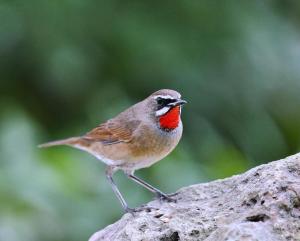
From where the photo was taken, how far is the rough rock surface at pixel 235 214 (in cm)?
300

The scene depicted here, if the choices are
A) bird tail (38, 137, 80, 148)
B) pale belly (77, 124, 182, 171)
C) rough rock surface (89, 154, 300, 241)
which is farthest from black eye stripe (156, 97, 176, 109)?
rough rock surface (89, 154, 300, 241)

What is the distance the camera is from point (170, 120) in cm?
519

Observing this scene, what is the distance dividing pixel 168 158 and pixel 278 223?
270 centimetres

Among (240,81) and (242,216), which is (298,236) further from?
(240,81)

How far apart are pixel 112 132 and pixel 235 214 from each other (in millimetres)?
2290

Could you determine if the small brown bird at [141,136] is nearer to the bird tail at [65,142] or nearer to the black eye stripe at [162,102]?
the black eye stripe at [162,102]

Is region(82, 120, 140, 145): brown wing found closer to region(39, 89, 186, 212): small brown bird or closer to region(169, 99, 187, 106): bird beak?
region(39, 89, 186, 212): small brown bird

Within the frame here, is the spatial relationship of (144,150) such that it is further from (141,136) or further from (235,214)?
(235,214)

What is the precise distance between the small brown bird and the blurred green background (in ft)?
2.50

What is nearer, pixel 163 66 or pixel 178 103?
pixel 178 103

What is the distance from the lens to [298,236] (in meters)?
3.00

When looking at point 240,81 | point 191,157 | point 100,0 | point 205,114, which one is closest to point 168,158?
point 191,157

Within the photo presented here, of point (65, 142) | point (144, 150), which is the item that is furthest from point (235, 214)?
point (65, 142)

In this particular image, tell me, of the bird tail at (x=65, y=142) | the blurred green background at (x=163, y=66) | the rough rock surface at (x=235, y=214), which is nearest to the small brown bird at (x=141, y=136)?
the bird tail at (x=65, y=142)
